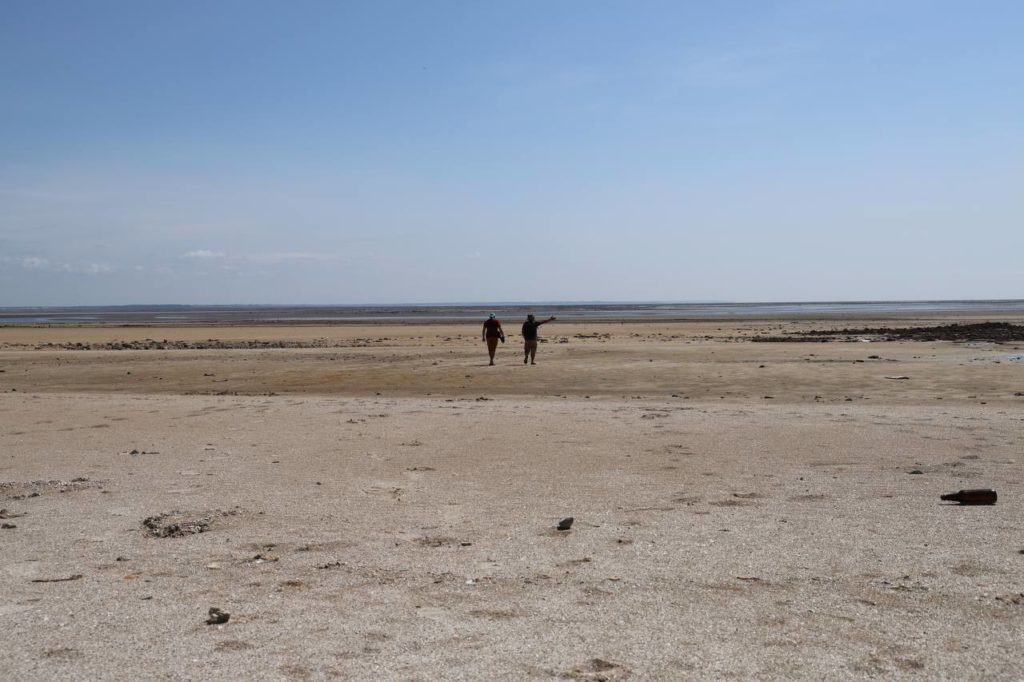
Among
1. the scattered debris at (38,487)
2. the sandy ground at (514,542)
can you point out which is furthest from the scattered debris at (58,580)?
the scattered debris at (38,487)

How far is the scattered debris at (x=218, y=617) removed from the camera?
5.18 meters

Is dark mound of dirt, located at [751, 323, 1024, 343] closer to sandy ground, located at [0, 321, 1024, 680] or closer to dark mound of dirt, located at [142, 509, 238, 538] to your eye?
sandy ground, located at [0, 321, 1024, 680]

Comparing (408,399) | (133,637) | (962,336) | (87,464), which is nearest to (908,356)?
(962,336)

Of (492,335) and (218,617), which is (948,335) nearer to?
(492,335)

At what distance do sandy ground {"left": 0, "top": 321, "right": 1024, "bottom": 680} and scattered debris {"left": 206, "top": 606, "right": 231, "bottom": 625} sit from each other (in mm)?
53

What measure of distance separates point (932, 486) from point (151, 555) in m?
7.72

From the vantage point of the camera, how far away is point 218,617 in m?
5.20

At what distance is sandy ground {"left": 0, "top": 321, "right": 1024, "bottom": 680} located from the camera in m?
4.76

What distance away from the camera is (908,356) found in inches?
1051

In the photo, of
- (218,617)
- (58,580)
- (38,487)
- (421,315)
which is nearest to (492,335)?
(38,487)

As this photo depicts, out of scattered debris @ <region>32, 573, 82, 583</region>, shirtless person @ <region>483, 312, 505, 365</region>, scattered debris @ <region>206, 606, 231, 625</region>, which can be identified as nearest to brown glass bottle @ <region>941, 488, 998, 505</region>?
scattered debris @ <region>206, 606, 231, 625</region>

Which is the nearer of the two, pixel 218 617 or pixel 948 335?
pixel 218 617

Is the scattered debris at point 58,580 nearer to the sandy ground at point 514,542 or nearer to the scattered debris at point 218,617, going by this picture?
the sandy ground at point 514,542

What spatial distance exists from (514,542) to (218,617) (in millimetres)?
2550
